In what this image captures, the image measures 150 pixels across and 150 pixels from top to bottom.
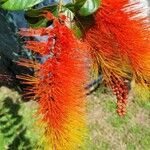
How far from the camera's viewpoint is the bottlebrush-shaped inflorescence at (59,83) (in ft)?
3.51

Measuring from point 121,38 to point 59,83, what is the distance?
0.62ft

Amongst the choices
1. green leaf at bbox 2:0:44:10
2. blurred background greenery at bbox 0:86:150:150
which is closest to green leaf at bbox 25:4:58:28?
green leaf at bbox 2:0:44:10

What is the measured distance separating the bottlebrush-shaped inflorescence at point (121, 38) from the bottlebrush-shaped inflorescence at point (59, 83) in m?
0.07

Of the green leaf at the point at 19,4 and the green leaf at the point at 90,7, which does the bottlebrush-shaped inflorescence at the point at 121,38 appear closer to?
the green leaf at the point at 90,7

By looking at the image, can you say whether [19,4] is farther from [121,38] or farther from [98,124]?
[98,124]

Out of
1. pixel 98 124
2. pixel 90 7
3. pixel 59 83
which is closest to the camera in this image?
pixel 59 83

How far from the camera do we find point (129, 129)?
3957 millimetres

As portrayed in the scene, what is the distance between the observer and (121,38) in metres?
1.16

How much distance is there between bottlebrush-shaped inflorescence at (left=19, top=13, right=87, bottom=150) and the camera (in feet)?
3.51

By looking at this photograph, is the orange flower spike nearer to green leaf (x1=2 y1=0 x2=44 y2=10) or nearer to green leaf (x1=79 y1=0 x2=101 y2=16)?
green leaf (x1=79 y1=0 x2=101 y2=16)

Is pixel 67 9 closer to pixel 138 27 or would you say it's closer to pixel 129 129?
pixel 138 27

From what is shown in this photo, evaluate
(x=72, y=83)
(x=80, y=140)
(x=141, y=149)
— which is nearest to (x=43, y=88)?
(x=72, y=83)

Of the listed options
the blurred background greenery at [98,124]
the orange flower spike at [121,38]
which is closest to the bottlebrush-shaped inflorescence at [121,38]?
the orange flower spike at [121,38]

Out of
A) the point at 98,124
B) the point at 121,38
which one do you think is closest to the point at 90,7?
the point at 121,38
